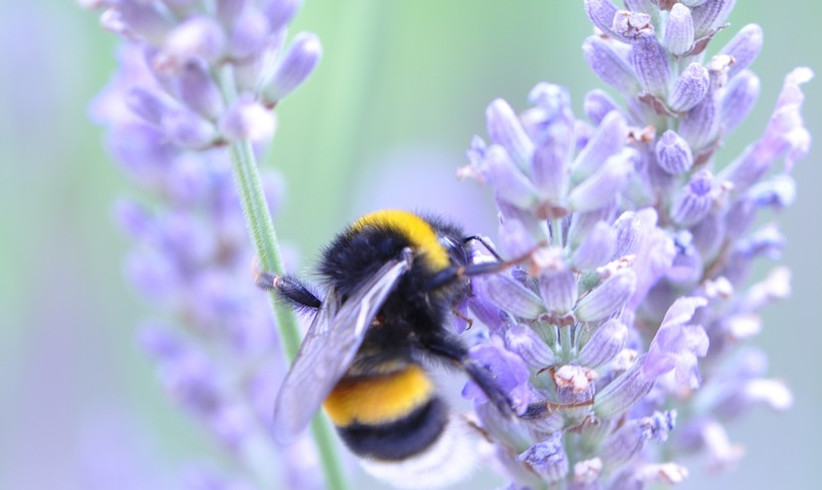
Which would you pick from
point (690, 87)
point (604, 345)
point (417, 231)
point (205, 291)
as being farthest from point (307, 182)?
point (604, 345)

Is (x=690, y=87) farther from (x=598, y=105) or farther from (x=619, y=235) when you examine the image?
(x=619, y=235)

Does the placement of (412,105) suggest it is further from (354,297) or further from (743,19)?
(354,297)

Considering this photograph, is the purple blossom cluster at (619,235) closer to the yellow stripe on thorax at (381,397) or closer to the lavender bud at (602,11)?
the lavender bud at (602,11)

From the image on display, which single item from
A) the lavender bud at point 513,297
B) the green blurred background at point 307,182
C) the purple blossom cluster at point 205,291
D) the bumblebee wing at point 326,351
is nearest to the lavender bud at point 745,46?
the lavender bud at point 513,297

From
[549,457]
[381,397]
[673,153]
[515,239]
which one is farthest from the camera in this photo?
[381,397]

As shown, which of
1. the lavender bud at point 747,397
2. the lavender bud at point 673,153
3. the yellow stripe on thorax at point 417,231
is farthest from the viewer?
the lavender bud at point 747,397

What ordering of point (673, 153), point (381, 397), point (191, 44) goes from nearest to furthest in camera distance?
point (191, 44) → point (673, 153) → point (381, 397)

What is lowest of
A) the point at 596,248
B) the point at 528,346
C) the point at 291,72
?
the point at 528,346
